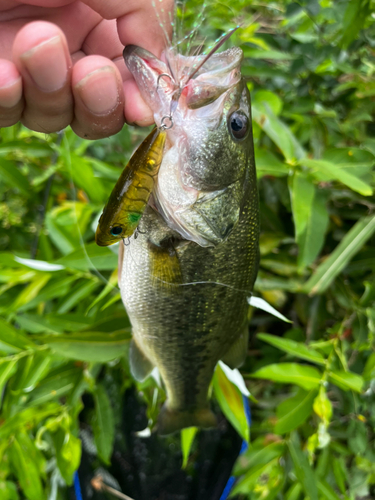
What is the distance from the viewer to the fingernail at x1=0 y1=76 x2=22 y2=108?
440 millimetres

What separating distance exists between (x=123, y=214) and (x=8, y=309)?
0.81m

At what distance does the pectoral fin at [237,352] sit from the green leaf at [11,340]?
547mm

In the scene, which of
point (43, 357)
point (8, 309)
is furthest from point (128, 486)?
point (8, 309)

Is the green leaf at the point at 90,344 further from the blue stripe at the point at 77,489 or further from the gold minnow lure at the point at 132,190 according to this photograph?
the blue stripe at the point at 77,489

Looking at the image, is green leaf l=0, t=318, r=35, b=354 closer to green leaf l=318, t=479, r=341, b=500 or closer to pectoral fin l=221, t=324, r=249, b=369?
pectoral fin l=221, t=324, r=249, b=369

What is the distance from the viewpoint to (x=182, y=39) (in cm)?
54

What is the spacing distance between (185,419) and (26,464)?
0.53 m

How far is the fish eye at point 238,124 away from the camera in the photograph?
50 centimetres

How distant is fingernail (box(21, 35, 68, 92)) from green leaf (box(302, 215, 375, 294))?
816 mm

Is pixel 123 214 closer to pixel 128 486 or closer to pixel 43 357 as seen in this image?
pixel 43 357

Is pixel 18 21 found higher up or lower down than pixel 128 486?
higher up

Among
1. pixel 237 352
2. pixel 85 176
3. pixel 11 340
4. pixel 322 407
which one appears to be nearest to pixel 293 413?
pixel 322 407

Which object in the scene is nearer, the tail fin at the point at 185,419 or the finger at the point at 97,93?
the finger at the point at 97,93

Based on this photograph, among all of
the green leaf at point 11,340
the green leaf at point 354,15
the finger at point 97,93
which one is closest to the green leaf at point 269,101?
the green leaf at point 354,15
